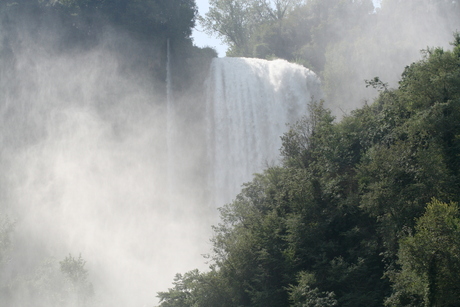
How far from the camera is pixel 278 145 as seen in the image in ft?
155

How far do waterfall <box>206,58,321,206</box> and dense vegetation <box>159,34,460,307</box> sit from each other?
44.9 feet

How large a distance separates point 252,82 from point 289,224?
2364 cm

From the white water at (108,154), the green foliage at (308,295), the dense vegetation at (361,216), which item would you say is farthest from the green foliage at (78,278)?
the green foliage at (308,295)

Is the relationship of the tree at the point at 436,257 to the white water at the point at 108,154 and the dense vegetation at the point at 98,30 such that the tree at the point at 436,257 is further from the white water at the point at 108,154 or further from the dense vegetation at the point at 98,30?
the dense vegetation at the point at 98,30

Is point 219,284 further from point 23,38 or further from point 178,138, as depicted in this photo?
point 23,38

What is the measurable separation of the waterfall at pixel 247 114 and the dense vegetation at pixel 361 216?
1367 centimetres

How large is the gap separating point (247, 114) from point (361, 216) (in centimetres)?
2245

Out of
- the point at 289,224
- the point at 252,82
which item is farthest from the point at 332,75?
the point at 289,224

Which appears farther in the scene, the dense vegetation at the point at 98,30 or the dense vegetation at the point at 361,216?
the dense vegetation at the point at 98,30

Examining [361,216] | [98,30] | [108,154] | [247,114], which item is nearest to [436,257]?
[361,216]

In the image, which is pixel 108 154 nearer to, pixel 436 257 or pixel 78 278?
pixel 78 278

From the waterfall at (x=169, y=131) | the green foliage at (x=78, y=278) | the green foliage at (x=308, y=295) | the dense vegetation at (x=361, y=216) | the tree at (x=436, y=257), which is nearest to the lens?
the tree at (x=436, y=257)

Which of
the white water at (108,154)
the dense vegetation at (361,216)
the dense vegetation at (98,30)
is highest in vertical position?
the dense vegetation at (98,30)

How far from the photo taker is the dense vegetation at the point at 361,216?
20.5 m
